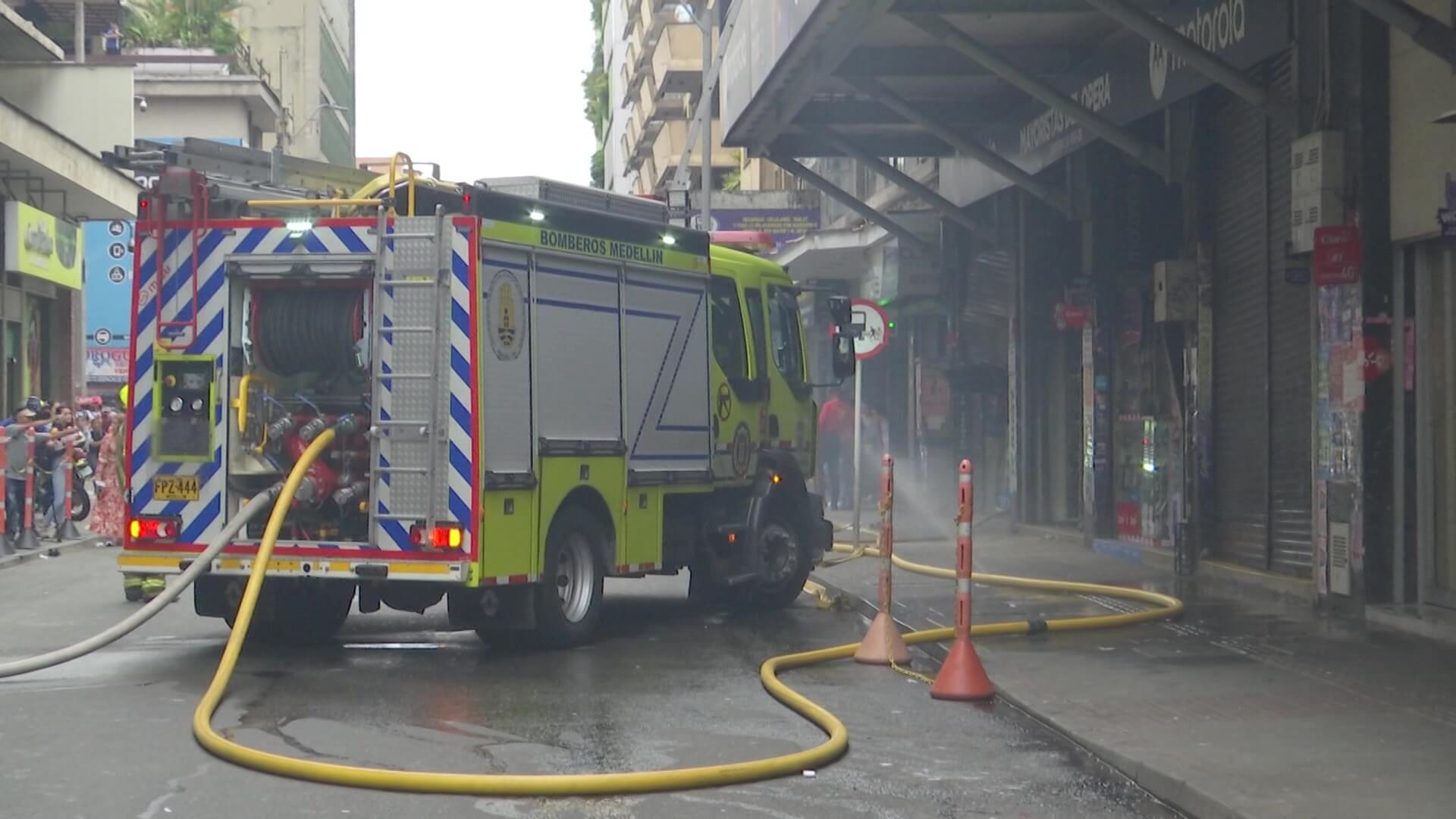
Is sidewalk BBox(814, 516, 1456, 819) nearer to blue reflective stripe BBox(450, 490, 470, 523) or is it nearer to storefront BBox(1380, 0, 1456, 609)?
storefront BBox(1380, 0, 1456, 609)

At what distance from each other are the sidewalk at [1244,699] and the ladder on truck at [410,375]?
3.50 m

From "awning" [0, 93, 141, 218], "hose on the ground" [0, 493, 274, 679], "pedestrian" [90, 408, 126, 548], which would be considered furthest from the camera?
"awning" [0, 93, 141, 218]

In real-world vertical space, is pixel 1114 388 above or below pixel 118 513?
above

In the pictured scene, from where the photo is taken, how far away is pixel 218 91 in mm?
52188

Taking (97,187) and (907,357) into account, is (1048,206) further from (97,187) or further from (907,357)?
(97,187)

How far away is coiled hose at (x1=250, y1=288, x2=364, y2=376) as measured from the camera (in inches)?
437

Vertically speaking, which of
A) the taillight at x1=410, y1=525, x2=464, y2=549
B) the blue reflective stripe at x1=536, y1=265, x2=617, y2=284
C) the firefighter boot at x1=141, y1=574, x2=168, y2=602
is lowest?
the firefighter boot at x1=141, y1=574, x2=168, y2=602

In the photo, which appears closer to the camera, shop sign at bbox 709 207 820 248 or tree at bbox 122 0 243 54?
shop sign at bbox 709 207 820 248

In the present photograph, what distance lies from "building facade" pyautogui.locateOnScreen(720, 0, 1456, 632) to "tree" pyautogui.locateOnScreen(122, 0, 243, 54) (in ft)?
113

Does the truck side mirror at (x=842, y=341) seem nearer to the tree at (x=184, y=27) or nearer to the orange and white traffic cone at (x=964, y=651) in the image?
the orange and white traffic cone at (x=964, y=651)

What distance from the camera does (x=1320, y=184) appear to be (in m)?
12.5

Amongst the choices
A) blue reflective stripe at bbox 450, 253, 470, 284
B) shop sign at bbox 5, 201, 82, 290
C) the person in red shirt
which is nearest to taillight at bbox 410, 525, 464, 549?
blue reflective stripe at bbox 450, 253, 470, 284

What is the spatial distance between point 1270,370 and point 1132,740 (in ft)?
23.8

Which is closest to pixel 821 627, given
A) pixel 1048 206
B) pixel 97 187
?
pixel 1048 206
